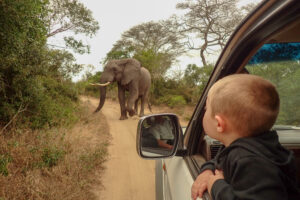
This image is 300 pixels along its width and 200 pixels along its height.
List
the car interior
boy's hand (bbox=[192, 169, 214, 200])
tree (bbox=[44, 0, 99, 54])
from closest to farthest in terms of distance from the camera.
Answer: boy's hand (bbox=[192, 169, 214, 200]), the car interior, tree (bbox=[44, 0, 99, 54])

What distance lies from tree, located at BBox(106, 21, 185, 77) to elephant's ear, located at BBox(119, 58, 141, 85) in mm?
6303

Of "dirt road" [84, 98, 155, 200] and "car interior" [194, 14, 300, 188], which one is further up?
"car interior" [194, 14, 300, 188]

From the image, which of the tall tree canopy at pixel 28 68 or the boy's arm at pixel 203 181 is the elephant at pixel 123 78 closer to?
the tall tree canopy at pixel 28 68

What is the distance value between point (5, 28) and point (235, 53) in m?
3.66

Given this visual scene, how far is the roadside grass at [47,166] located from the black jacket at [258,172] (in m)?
2.75

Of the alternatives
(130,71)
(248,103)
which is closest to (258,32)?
(248,103)

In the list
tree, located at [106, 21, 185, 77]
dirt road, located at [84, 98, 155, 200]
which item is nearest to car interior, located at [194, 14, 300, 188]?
dirt road, located at [84, 98, 155, 200]

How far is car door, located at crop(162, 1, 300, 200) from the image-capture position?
0.81m

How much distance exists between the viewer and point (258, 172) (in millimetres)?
719

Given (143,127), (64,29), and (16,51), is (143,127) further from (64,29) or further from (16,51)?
(64,29)

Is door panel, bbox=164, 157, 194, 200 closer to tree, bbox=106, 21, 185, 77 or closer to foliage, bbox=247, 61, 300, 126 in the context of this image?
foliage, bbox=247, 61, 300, 126

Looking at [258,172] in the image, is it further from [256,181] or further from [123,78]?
[123,78]

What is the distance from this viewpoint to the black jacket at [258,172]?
0.70 m

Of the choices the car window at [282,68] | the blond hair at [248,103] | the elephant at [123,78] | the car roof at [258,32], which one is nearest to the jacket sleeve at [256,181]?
the blond hair at [248,103]
